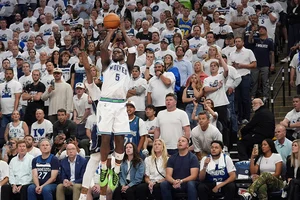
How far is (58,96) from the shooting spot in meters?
22.9

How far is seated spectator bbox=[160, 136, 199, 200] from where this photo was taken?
61.4ft

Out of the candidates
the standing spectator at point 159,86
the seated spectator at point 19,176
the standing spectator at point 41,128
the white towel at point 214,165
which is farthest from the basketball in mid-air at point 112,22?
the standing spectator at point 41,128

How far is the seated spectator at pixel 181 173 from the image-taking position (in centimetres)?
1872

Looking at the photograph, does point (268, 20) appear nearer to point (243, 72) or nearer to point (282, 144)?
point (243, 72)

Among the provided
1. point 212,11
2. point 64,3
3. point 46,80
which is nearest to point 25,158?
point 46,80

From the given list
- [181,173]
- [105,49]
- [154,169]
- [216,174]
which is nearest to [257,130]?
[216,174]

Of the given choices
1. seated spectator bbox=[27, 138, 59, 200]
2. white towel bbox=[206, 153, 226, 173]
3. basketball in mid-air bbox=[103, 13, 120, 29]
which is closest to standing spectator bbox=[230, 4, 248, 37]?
white towel bbox=[206, 153, 226, 173]

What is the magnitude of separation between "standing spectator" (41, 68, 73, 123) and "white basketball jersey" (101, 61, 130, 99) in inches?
287

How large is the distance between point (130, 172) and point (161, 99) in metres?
3.20

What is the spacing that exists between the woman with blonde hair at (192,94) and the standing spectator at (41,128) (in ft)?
11.1

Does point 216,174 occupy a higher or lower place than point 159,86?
lower

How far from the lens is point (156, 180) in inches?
755

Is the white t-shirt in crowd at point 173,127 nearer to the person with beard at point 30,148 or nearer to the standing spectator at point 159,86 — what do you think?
the standing spectator at point 159,86

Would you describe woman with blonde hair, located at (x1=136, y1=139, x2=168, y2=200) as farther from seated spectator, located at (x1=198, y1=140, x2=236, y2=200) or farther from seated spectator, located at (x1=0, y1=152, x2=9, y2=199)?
seated spectator, located at (x1=0, y1=152, x2=9, y2=199)
